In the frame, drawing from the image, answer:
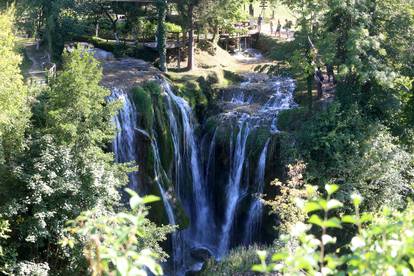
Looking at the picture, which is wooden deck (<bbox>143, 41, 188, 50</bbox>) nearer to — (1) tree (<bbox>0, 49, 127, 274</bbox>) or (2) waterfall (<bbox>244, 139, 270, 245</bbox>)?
(2) waterfall (<bbox>244, 139, 270, 245</bbox>)

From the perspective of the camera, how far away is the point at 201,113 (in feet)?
86.9

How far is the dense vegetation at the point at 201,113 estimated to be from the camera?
562 inches

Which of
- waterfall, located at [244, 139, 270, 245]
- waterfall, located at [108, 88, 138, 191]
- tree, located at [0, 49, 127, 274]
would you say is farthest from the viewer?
waterfall, located at [244, 139, 270, 245]

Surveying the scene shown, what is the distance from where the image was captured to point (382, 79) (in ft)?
63.0

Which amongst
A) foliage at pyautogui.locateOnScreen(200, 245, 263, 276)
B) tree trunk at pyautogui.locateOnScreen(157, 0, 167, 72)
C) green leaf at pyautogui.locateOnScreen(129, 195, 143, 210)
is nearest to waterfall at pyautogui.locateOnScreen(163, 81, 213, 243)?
tree trunk at pyautogui.locateOnScreen(157, 0, 167, 72)

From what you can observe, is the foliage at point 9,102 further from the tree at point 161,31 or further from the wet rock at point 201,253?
the tree at point 161,31

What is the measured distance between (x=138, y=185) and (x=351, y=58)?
10.7 m

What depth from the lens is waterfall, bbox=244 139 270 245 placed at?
22.4 meters

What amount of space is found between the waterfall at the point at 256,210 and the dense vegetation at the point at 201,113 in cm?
106

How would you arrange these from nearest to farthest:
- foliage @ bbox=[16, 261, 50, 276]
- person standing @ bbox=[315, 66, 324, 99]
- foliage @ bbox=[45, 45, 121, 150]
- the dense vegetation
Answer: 1. foliage @ bbox=[16, 261, 50, 276]
2. the dense vegetation
3. foliage @ bbox=[45, 45, 121, 150]
4. person standing @ bbox=[315, 66, 324, 99]

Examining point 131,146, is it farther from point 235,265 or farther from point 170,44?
point 170,44

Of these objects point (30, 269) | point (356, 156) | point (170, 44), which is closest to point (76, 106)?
point (30, 269)

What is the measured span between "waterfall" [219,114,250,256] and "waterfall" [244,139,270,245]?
0.95m

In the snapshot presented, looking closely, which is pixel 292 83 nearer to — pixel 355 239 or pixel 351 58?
pixel 351 58
